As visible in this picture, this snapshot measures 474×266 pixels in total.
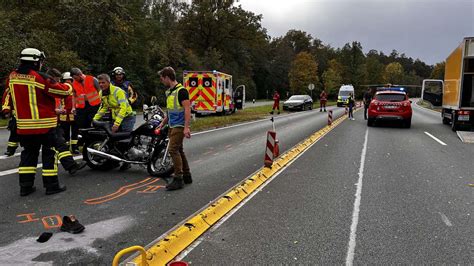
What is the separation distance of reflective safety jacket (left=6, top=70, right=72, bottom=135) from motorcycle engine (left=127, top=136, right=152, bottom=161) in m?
1.75

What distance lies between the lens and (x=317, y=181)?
7348 millimetres

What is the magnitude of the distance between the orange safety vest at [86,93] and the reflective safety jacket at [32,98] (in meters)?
2.87

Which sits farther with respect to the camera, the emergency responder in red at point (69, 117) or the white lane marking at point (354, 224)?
the emergency responder in red at point (69, 117)

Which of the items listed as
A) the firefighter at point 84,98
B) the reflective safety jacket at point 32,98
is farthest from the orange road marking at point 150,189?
the firefighter at point 84,98

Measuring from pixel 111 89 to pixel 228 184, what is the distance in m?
2.77

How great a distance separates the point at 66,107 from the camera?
866 cm

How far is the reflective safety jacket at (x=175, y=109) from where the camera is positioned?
6492mm

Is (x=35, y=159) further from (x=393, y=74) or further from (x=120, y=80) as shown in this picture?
(x=393, y=74)

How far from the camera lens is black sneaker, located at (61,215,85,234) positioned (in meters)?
4.57

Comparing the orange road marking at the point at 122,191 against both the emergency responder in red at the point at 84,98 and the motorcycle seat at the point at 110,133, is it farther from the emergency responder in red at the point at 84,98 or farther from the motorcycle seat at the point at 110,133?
the emergency responder in red at the point at 84,98

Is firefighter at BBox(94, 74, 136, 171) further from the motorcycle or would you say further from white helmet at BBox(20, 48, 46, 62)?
white helmet at BBox(20, 48, 46, 62)

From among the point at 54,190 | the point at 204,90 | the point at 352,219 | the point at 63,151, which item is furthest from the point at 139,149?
the point at 204,90

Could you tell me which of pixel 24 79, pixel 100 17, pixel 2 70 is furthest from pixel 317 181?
pixel 100 17

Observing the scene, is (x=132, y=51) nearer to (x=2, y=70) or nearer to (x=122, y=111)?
(x=2, y=70)
